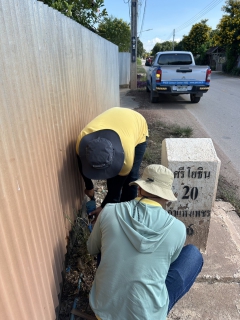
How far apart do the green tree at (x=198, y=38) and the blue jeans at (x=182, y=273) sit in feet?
131

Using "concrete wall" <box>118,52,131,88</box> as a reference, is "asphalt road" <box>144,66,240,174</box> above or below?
below

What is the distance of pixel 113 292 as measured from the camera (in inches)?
58.1

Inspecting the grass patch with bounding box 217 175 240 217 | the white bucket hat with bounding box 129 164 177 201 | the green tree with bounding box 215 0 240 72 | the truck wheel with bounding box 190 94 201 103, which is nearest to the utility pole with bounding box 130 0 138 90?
the truck wheel with bounding box 190 94 201 103

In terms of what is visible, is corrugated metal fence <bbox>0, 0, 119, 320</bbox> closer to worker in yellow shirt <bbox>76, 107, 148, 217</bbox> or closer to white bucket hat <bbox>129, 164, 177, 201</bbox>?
worker in yellow shirt <bbox>76, 107, 148, 217</bbox>

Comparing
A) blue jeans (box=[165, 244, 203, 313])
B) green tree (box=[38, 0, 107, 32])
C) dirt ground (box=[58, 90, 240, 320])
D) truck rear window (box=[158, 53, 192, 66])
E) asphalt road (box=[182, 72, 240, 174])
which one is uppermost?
green tree (box=[38, 0, 107, 32])

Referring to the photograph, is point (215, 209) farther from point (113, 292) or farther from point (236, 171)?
point (113, 292)

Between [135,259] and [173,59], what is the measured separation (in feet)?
32.4

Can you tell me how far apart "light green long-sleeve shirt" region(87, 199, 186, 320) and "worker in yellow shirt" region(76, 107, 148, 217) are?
482 mm

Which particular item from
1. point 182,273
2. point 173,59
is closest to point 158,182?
point 182,273

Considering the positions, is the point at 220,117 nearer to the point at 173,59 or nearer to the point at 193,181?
the point at 173,59

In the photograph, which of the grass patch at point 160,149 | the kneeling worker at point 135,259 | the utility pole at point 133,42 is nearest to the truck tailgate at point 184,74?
the grass patch at point 160,149

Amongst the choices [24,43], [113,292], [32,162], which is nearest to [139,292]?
[113,292]

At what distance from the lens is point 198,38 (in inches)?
1464

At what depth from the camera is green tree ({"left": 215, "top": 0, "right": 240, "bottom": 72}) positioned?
896 inches
